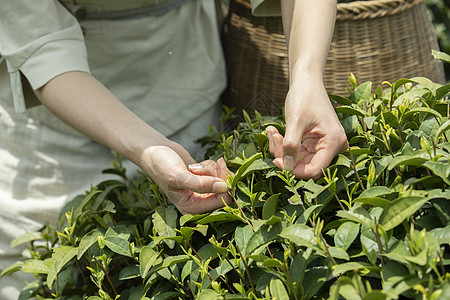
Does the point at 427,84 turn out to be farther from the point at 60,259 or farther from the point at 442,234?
the point at 60,259

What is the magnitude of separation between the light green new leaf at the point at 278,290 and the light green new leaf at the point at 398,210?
170 millimetres

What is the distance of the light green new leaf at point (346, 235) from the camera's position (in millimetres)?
749

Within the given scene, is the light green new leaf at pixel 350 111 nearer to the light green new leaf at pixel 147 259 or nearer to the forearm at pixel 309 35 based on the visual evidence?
the forearm at pixel 309 35

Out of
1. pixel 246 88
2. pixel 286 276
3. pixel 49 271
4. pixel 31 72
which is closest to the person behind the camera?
pixel 286 276

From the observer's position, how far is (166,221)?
3.10ft

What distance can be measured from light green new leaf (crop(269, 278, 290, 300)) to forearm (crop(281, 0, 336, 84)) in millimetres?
446

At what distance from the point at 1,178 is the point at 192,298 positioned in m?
0.91

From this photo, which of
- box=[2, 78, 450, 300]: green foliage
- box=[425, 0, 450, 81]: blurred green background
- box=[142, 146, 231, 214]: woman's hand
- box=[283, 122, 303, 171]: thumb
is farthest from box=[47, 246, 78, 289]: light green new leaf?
box=[425, 0, 450, 81]: blurred green background

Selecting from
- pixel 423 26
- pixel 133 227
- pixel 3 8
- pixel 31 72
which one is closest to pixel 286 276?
pixel 133 227

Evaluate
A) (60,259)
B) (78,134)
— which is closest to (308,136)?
(60,259)

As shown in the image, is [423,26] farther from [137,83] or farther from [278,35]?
[137,83]

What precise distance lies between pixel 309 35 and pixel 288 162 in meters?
0.35

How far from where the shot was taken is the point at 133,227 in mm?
1048

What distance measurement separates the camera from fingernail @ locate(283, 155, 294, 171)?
0.87 m
